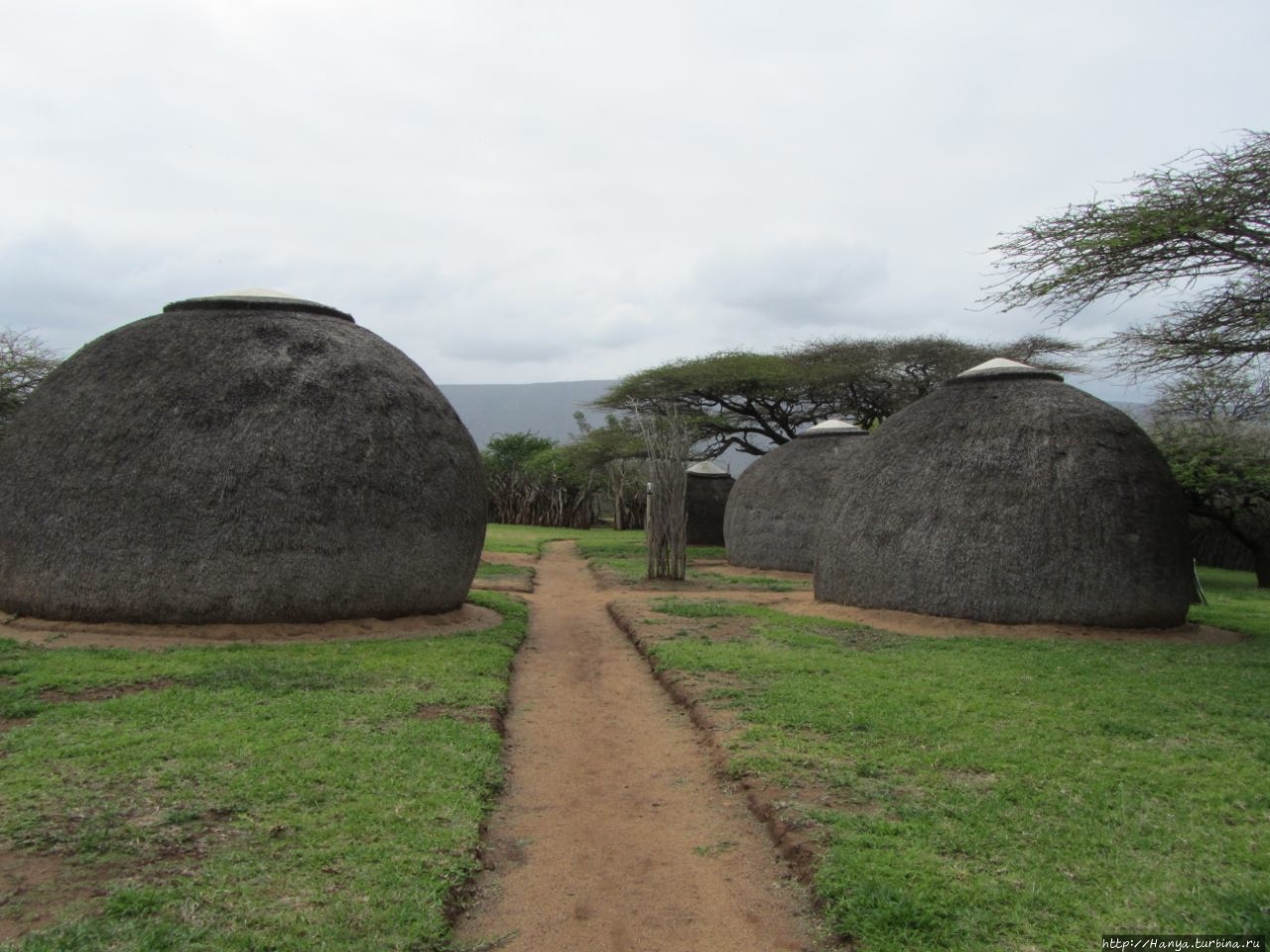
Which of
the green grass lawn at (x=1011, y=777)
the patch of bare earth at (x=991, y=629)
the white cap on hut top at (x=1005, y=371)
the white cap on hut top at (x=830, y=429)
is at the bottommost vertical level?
the green grass lawn at (x=1011, y=777)

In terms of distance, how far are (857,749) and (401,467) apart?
6375 mm

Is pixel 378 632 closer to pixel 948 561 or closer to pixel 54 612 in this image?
pixel 54 612

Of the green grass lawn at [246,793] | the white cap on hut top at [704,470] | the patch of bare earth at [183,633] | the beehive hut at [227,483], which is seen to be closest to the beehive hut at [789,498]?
the white cap on hut top at [704,470]

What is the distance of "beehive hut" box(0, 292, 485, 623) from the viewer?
9.44 metres

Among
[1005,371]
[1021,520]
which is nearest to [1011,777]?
[1021,520]

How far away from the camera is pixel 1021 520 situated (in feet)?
37.1

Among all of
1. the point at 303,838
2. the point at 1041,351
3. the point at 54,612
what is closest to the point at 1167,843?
the point at 303,838

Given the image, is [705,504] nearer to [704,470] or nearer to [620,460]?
[704,470]

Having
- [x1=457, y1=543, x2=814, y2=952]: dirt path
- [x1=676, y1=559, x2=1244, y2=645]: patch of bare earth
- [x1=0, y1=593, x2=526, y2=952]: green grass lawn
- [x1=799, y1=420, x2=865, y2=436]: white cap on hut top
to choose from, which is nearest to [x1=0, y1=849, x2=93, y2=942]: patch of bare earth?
[x1=0, y1=593, x2=526, y2=952]: green grass lawn

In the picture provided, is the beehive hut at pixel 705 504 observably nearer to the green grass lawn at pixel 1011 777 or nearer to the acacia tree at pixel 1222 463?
the acacia tree at pixel 1222 463

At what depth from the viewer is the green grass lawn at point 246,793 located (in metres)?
3.68

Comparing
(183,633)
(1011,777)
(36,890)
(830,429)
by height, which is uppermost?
(830,429)

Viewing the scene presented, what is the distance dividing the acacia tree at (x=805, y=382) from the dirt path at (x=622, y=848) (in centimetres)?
2079

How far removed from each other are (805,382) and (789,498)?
862 centimetres
